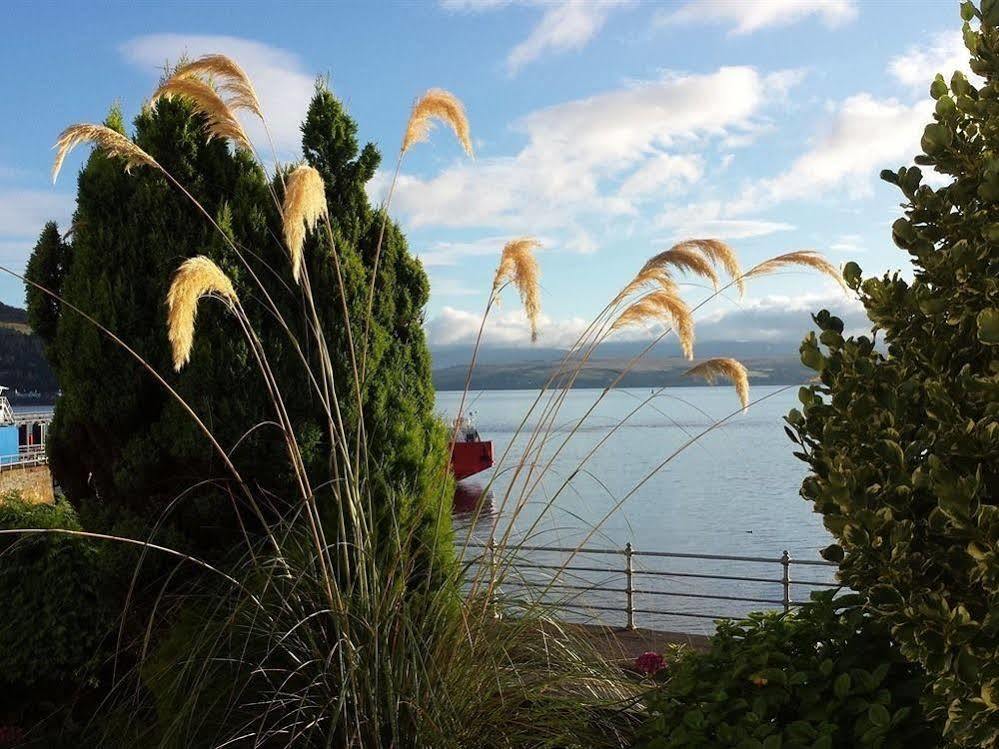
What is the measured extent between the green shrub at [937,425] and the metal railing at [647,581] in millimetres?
905

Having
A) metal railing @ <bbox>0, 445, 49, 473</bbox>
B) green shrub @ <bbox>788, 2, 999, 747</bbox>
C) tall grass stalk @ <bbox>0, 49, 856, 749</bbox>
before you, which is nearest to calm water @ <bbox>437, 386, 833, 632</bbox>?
tall grass stalk @ <bbox>0, 49, 856, 749</bbox>

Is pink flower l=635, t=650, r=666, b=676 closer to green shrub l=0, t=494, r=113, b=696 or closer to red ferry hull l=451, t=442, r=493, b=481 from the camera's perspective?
green shrub l=0, t=494, r=113, b=696

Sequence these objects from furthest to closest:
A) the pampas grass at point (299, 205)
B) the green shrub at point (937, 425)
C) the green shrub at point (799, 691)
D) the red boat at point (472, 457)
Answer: the red boat at point (472, 457)
the pampas grass at point (299, 205)
the green shrub at point (799, 691)
the green shrub at point (937, 425)

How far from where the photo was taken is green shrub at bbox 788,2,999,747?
243cm

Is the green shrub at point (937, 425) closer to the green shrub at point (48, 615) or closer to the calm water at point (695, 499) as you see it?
the calm water at point (695, 499)

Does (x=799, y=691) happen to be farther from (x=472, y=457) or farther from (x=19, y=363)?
(x=19, y=363)

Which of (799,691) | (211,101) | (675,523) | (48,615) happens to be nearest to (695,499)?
(675,523)

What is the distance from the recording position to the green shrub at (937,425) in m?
2.43

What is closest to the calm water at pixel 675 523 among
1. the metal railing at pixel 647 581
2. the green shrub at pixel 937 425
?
the metal railing at pixel 647 581

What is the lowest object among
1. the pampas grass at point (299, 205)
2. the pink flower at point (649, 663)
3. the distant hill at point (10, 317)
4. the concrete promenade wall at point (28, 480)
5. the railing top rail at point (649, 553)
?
the concrete promenade wall at point (28, 480)

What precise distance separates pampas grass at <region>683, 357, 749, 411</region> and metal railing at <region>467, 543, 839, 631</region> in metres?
0.81

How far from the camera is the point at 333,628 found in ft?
13.4

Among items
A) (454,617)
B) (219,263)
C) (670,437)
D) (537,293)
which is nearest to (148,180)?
(219,263)

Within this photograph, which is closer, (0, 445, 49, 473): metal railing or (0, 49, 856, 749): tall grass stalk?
(0, 49, 856, 749): tall grass stalk
